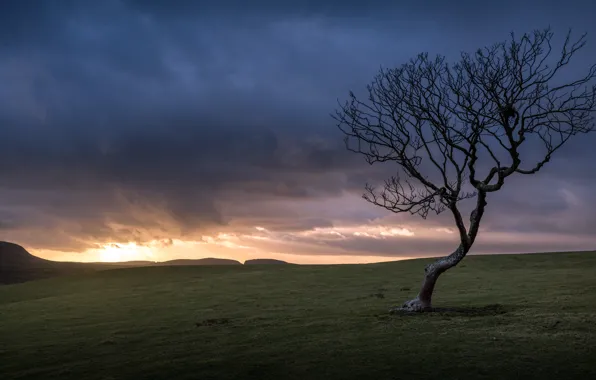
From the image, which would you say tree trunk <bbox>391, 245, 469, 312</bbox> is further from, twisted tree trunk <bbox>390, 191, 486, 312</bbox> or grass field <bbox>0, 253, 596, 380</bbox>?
grass field <bbox>0, 253, 596, 380</bbox>

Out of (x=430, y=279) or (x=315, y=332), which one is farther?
(x=430, y=279)

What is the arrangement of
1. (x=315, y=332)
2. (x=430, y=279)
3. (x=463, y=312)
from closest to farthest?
(x=315, y=332)
(x=463, y=312)
(x=430, y=279)

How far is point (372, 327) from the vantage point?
931 inches

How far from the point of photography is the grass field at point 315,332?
55.4 ft

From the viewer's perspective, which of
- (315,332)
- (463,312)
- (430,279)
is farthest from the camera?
(430,279)

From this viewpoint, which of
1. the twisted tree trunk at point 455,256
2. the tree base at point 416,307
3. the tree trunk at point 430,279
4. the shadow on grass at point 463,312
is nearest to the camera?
the shadow on grass at point 463,312

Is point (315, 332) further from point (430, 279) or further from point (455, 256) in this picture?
point (455, 256)

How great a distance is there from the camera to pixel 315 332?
2341cm

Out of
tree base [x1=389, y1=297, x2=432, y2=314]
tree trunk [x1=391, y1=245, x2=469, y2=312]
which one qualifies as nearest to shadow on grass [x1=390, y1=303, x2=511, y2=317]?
tree base [x1=389, y1=297, x2=432, y2=314]

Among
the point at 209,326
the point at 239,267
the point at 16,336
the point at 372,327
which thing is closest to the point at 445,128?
the point at 372,327

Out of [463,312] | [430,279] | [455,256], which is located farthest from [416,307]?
[455,256]


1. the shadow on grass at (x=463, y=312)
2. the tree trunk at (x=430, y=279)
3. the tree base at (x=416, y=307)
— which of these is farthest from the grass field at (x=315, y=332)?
the tree trunk at (x=430, y=279)

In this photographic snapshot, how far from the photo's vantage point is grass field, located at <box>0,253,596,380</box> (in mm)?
16891

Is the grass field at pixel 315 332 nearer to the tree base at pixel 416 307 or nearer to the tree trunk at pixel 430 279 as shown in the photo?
the tree base at pixel 416 307
